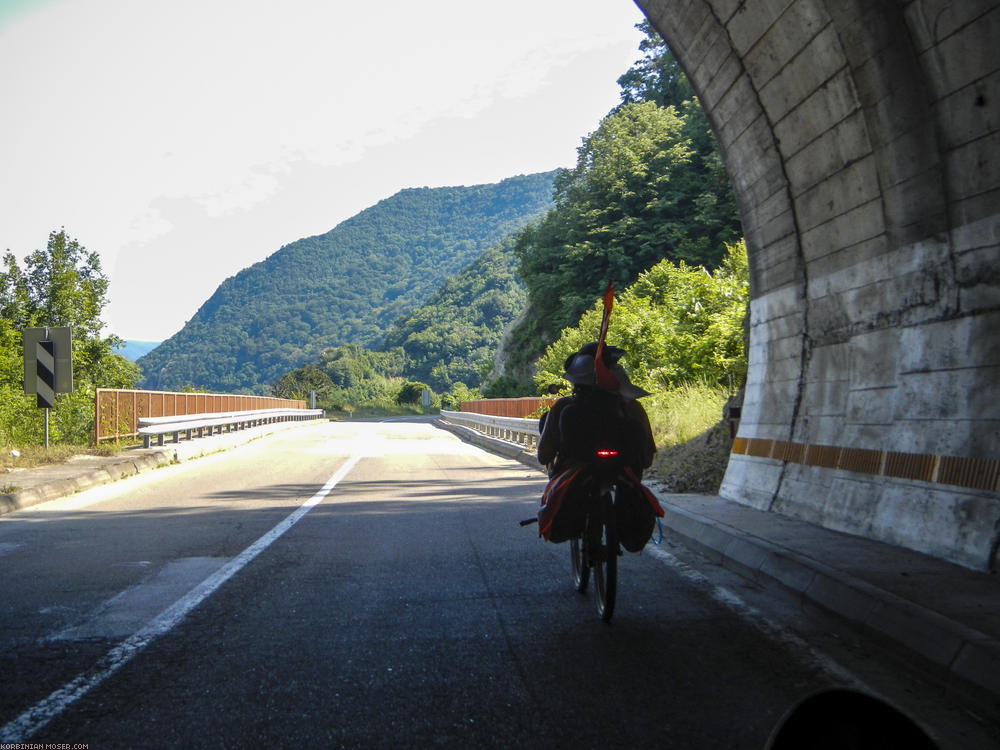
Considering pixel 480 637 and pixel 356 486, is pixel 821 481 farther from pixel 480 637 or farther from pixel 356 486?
pixel 356 486

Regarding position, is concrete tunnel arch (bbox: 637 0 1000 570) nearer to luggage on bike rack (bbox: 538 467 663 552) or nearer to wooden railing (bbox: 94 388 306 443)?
luggage on bike rack (bbox: 538 467 663 552)

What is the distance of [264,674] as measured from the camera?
3939 millimetres

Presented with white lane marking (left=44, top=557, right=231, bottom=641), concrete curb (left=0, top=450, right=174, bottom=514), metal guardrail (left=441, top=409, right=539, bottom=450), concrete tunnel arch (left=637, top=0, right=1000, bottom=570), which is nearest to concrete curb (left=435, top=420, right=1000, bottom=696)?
concrete tunnel arch (left=637, top=0, right=1000, bottom=570)

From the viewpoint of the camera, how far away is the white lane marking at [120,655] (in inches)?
128

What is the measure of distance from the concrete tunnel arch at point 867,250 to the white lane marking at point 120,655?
15.9 feet

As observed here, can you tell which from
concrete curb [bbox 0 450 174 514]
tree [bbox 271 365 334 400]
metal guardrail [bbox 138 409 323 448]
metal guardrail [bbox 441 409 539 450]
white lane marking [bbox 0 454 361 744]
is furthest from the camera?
tree [bbox 271 365 334 400]

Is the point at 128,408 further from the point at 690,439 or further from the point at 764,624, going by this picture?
the point at 764,624

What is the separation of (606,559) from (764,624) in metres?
0.97

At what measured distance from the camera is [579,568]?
5672 mm

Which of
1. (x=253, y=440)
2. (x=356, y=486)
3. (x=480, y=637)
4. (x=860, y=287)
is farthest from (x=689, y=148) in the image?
(x=480, y=637)

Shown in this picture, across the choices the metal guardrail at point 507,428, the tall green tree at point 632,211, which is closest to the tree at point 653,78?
the tall green tree at point 632,211

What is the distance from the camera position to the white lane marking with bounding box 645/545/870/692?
3992 millimetres

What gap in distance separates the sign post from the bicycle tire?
41.0 ft

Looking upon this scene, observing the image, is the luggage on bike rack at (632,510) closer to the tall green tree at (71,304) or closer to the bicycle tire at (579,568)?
the bicycle tire at (579,568)
